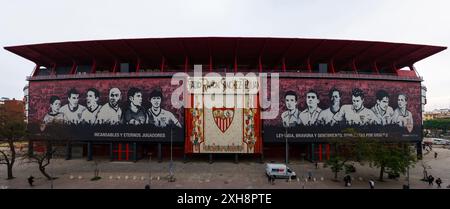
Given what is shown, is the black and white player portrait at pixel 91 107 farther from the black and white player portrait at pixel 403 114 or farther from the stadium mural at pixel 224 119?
the black and white player portrait at pixel 403 114

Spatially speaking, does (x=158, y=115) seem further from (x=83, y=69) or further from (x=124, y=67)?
(x=83, y=69)

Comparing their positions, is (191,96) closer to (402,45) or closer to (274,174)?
(274,174)

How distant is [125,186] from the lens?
89.0 feet

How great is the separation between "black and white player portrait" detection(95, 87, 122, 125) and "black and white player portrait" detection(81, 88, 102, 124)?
871mm

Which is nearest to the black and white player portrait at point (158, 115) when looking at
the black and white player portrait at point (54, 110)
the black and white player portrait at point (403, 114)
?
the black and white player portrait at point (54, 110)

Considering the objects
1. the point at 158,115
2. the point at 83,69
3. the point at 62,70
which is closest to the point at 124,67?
the point at 83,69

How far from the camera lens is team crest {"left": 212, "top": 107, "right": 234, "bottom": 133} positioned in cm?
3997

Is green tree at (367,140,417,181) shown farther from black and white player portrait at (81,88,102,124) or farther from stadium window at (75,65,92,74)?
stadium window at (75,65,92,74)

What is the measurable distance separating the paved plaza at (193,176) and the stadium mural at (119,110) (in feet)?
17.4

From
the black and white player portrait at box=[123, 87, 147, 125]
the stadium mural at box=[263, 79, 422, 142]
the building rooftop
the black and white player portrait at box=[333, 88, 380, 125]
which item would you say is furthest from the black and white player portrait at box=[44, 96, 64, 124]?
the black and white player portrait at box=[333, 88, 380, 125]

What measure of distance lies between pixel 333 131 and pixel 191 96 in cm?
2637

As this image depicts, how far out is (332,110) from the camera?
40.9 m

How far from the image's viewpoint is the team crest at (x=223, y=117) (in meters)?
40.0

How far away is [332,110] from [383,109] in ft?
33.4
